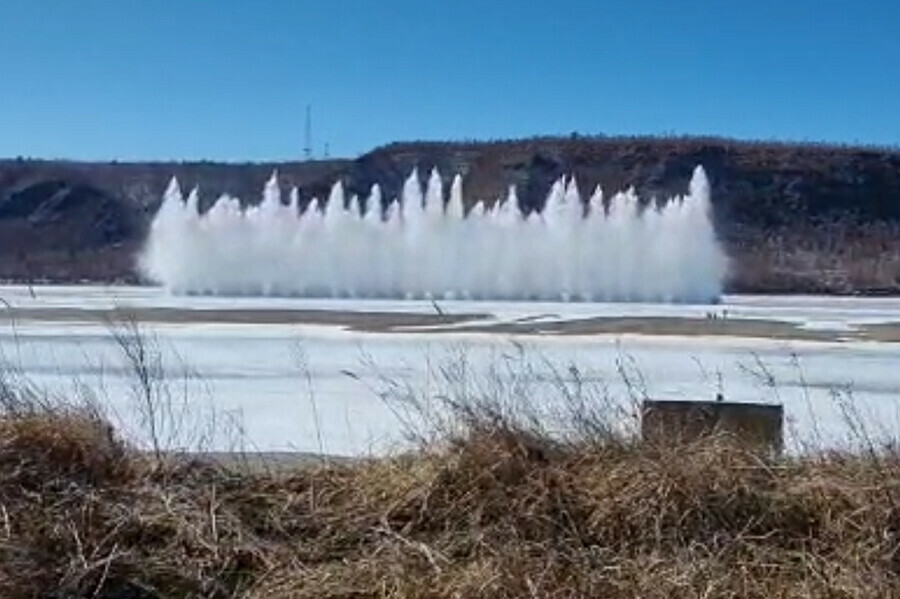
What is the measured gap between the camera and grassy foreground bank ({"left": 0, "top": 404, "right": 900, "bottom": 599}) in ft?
14.4

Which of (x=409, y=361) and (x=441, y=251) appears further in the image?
(x=441, y=251)

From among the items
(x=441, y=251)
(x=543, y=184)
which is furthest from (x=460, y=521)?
(x=543, y=184)

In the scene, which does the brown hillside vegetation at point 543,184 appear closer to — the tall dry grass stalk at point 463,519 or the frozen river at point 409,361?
the frozen river at point 409,361

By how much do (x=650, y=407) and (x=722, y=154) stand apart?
100m

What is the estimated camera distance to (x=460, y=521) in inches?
195

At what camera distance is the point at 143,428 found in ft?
25.7

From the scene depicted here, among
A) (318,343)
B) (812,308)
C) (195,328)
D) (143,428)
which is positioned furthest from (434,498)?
(812,308)

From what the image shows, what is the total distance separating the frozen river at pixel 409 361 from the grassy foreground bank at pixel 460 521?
131cm

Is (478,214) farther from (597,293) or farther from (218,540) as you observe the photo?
(218,540)

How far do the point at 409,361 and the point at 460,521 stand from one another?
31.2 feet

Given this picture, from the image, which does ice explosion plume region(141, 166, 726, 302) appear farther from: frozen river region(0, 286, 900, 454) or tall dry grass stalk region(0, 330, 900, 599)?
tall dry grass stalk region(0, 330, 900, 599)

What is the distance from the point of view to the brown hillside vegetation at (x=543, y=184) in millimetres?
92894

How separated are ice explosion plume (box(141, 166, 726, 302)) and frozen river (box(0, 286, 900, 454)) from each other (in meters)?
14.4

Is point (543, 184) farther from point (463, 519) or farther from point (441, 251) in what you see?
point (463, 519)
